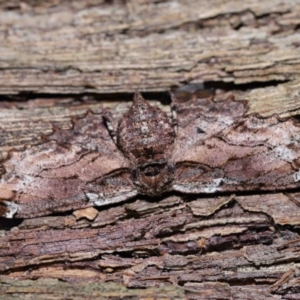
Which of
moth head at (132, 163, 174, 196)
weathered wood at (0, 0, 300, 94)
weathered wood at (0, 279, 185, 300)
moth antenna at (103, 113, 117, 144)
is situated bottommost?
weathered wood at (0, 279, 185, 300)

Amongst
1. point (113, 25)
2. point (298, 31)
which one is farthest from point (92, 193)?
point (298, 31)

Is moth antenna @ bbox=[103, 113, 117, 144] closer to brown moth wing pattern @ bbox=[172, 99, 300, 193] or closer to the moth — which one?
the moth

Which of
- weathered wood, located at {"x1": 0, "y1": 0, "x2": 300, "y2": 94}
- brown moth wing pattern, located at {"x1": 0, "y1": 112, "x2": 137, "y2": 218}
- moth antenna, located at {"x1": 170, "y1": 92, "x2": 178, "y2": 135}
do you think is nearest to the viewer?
brown moth wing pattern, located at {"x1": 0, "y1": 112, "x2": 137, "y2": 218}

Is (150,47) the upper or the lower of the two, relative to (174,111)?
upper

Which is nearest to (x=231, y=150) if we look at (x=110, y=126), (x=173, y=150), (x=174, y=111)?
(x=173, y=150)

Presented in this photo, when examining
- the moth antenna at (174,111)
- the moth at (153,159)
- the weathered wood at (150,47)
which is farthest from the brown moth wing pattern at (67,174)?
the weathered wood at (150,47)

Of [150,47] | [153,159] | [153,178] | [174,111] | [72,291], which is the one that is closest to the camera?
[72,291]

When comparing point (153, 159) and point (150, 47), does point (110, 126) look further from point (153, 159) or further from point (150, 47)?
point (150, 47)

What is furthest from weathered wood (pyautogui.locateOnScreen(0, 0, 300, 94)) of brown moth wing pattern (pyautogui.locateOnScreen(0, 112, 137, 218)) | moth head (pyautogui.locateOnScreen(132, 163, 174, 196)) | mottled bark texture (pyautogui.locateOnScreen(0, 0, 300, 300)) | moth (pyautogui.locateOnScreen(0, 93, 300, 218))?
moth head (pyautogui.locateOnScreen(132, 163, 174, 196))
